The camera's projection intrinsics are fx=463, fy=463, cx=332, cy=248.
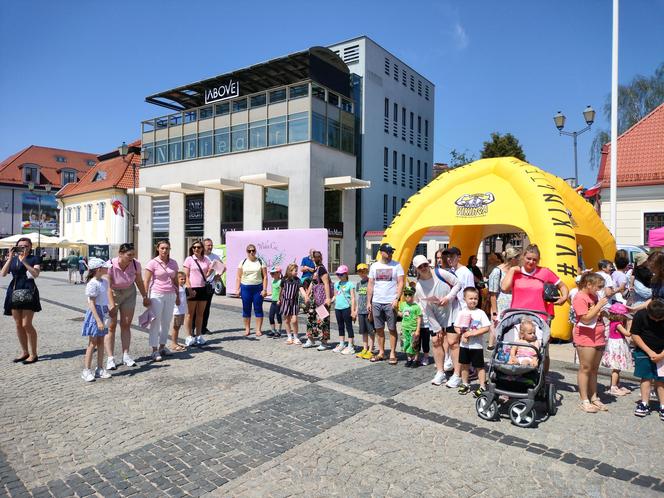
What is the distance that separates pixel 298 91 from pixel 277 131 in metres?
2.87

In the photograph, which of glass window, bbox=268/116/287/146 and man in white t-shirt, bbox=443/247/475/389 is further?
glass window, bbox=268/116/287/146

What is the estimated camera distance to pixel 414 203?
11.5 meters

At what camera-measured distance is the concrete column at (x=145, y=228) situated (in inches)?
1501

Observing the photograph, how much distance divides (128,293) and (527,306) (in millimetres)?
5487

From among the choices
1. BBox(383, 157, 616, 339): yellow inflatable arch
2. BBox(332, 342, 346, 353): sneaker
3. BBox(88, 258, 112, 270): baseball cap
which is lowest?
BBox(332, 342, 346, 353): sneaker

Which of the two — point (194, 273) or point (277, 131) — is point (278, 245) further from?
point (277, 131)

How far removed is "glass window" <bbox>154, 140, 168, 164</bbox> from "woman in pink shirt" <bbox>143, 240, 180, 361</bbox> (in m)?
31.9

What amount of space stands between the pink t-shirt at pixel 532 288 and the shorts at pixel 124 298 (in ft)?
17.5

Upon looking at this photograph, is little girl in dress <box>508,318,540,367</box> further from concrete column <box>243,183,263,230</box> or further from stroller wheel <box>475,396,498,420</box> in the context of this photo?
concrete column <box>243,183,263,230</box>

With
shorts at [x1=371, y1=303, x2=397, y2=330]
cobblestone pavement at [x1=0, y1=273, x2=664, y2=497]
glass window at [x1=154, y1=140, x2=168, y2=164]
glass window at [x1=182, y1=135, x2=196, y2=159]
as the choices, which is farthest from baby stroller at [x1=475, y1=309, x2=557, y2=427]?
glass window at [x1=154, y1=140, x2=168, y2=164]

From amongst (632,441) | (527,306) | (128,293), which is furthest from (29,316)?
(632,441)

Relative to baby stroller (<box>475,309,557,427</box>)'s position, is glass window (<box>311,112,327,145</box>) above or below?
above

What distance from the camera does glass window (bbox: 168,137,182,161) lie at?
117ft

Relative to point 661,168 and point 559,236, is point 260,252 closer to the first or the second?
point 559,236
